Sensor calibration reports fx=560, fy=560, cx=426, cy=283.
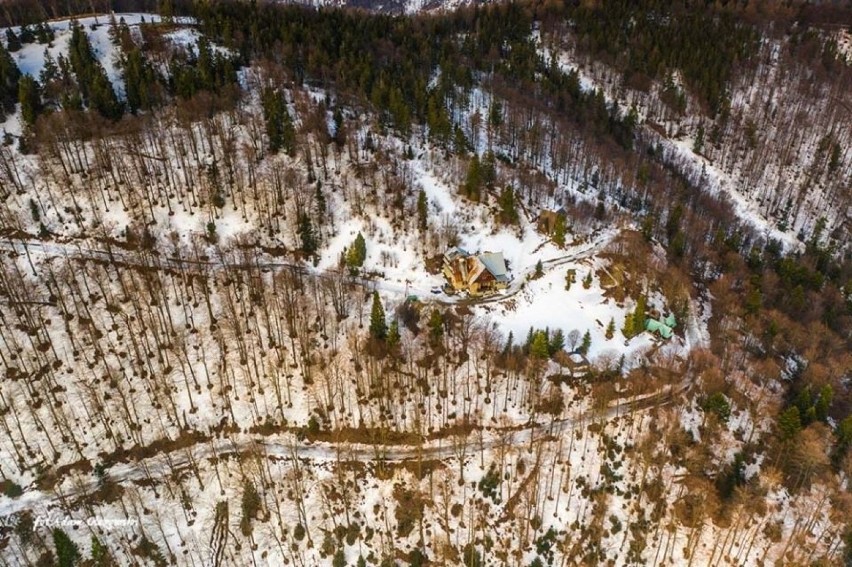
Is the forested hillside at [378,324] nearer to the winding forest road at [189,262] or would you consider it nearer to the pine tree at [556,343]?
the winding forest road at [189,262]

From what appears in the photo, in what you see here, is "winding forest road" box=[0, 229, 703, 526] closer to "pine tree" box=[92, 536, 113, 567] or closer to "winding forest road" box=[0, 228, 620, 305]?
"pine tree" box=[92, 536, 113, 567]

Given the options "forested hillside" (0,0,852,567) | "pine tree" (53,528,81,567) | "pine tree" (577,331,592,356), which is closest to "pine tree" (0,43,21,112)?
"forested hillside" (0,0,852,567)

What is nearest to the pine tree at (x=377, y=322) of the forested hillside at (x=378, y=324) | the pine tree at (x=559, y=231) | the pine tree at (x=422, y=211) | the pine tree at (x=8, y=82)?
the forested hillside at (x=378, y=324)

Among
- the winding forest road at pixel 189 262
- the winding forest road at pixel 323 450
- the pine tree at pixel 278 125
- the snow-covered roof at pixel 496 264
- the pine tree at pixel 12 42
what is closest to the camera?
the winding forest road at pixel 323 450

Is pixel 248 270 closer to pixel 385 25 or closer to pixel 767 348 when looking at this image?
pixel 767 348

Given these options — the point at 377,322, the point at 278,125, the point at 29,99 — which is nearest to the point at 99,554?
the point at 377,322

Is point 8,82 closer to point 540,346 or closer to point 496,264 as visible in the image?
point 496,264
